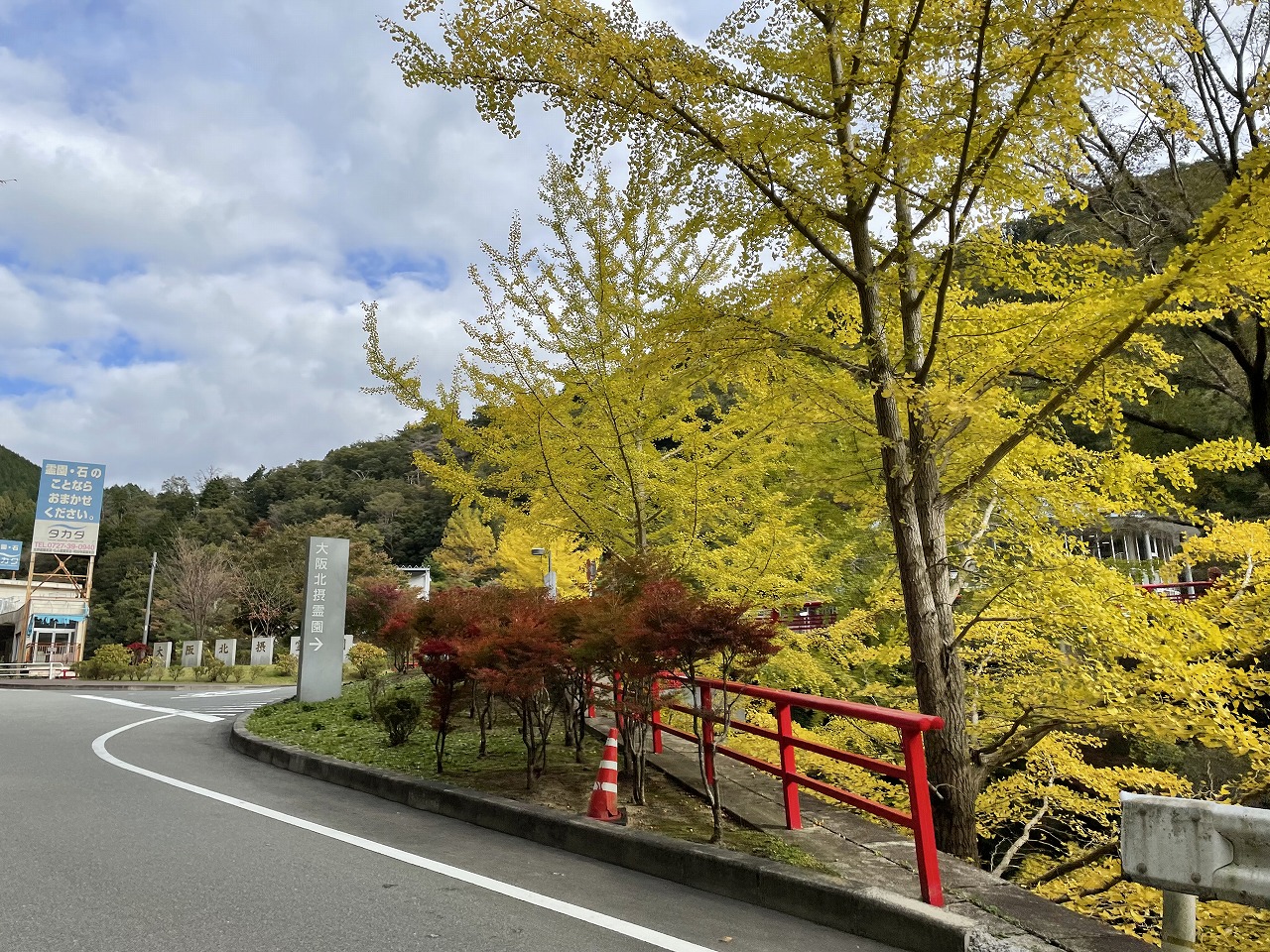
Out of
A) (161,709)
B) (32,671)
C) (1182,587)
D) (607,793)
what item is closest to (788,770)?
(607,793)

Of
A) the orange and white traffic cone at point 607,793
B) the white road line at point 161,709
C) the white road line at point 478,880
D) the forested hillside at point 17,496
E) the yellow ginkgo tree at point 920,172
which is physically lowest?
the white road line at point 161,709

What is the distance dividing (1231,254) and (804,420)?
2992 mm

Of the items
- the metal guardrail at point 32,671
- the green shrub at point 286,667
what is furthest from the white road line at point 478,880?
the metal guardrail at point 32,671

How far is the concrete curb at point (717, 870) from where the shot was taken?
343 cm

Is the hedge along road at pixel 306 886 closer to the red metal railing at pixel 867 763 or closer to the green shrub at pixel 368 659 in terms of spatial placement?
the red metal railing at pixel 867 763

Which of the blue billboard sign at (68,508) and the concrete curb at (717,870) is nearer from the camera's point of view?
the concrete curb at (717,870)

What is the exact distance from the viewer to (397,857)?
4.61m

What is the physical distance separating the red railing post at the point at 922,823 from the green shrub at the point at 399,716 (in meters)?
6.40

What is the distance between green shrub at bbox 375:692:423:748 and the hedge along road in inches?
74.0

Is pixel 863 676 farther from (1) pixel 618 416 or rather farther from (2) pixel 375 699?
(2) pixel 375 699

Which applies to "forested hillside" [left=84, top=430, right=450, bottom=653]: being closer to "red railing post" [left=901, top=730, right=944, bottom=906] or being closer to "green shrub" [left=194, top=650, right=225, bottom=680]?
"green shrub" [left=194, top=650, right=225, bottom=680]

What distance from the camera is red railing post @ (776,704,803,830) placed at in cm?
478

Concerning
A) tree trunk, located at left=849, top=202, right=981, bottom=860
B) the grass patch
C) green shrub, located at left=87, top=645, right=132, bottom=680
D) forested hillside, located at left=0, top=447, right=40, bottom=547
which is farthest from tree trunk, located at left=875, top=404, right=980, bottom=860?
forested hillside, located at left=0, top=447, right=40, bottom=547

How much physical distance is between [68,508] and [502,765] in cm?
3496
